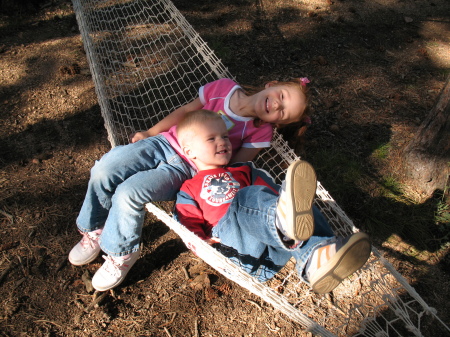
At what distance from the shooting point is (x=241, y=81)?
296 cm

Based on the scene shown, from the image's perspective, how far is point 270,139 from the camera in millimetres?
1888

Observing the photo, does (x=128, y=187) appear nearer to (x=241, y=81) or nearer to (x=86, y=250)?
(x=86, y=250)

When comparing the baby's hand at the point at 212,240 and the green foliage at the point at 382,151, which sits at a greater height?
the baby's hand at the point at 212,240

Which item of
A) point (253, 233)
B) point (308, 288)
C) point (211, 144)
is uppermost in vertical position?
point (211, 144)

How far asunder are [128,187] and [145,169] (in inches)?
7.9

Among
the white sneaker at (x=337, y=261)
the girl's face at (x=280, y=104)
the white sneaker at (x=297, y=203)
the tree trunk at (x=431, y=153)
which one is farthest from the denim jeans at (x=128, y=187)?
the tree trunk at (x=431, y=153)

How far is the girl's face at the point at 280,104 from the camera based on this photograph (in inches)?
70.6

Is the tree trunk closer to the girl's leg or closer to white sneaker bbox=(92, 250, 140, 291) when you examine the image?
the girl's leg

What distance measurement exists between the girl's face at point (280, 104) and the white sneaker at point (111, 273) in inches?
33.7

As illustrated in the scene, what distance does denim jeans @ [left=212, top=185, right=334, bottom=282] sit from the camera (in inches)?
53.4

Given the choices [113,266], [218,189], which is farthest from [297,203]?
[113,266]

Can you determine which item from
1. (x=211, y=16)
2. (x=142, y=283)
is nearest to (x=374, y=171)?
(x=142, y=283)

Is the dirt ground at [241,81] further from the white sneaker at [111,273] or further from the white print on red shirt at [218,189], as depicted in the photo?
the white print on red shirt at [218,189]

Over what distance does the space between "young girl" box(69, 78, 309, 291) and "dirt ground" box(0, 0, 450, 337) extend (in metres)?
0.18
